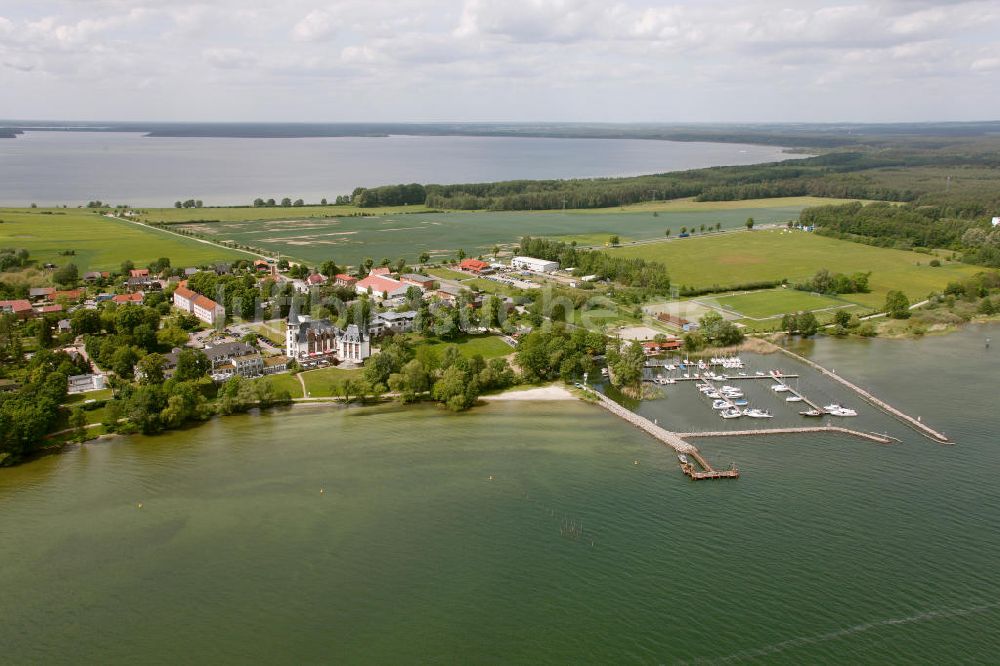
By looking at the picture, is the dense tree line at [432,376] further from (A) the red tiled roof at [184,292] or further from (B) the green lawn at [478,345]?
(A) the red tiled roof at [184,292]

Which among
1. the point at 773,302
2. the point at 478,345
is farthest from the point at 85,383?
the point at 773,302

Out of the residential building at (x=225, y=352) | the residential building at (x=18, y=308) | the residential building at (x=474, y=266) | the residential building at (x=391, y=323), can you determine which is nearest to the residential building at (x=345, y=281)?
the residential building at (x=474, y=266)

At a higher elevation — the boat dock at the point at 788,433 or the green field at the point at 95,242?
the green field at the point at 95,242

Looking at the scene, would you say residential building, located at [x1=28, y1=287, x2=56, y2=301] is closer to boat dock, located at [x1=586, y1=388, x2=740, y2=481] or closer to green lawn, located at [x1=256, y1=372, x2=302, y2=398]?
green lawn, located at [x1=256, y1=372, x2=302, y2=398]

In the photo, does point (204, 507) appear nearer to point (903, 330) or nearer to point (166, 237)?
point (903, 330)

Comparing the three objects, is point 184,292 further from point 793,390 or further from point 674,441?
point 793,390
